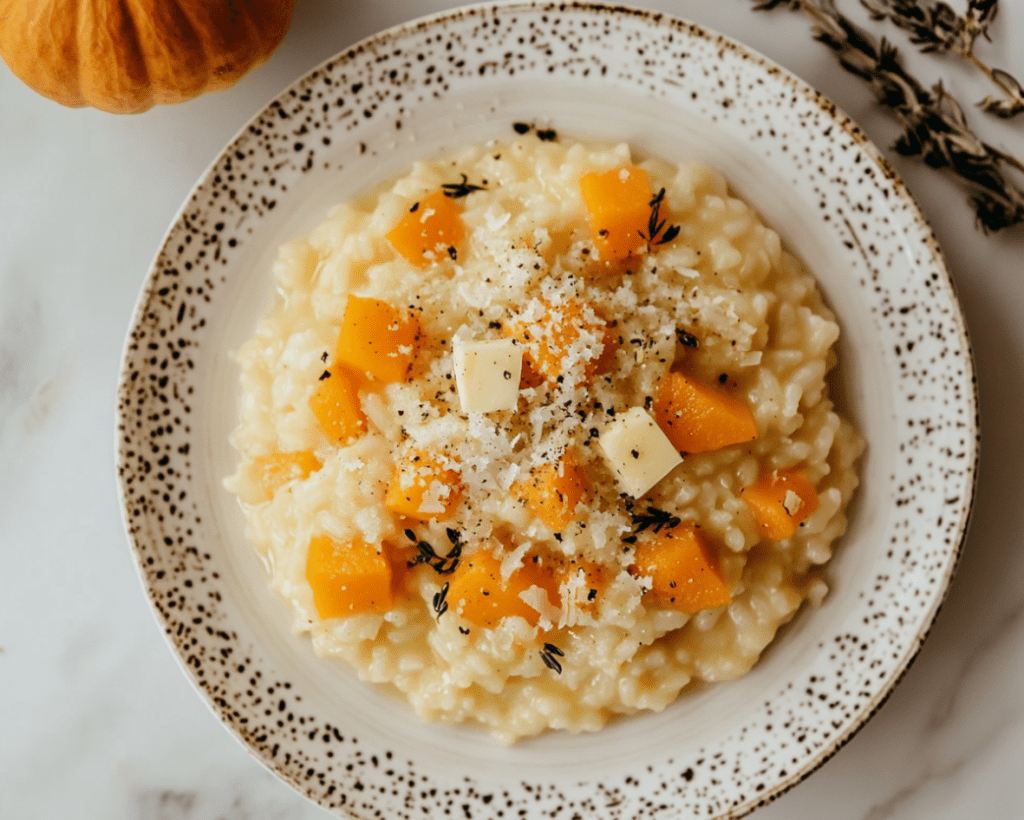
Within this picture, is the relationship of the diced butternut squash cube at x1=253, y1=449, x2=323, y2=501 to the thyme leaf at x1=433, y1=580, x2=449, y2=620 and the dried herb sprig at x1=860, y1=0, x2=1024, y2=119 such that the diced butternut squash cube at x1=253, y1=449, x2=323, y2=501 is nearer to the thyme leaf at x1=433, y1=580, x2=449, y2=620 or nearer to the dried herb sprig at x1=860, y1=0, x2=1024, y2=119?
the thyme leaf at x1=433, y1=580, x2=449, y2=620

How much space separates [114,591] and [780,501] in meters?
2.33

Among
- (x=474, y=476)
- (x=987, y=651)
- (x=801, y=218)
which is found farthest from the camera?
(x=987, y=651)

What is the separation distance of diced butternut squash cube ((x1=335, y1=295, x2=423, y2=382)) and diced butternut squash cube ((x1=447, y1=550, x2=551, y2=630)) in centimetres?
Answer: 58

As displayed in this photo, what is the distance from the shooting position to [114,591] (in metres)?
3.06

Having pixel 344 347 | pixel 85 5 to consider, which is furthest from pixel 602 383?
pixel 85 5

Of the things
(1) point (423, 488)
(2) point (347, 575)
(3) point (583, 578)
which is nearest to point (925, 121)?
(3) point (583, 578)

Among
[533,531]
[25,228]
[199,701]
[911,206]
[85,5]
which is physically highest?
[911,206]

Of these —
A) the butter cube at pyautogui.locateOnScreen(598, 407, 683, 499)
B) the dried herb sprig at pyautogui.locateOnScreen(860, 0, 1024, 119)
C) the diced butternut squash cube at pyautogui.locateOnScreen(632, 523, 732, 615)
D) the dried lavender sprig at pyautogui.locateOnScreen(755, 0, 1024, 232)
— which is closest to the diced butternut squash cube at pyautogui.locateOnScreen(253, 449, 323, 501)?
the butter cube at pyautogui.locateOnScreen(598, 407, 683, 499)

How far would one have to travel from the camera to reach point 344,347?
2.41 metres

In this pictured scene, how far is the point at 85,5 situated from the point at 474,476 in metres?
1.77

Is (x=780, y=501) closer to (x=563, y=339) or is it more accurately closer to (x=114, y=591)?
(x=563, y=339)

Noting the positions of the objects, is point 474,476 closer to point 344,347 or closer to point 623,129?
point 344,347

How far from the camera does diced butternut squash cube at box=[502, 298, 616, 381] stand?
2283 millimetres

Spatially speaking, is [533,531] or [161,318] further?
[161,318]
